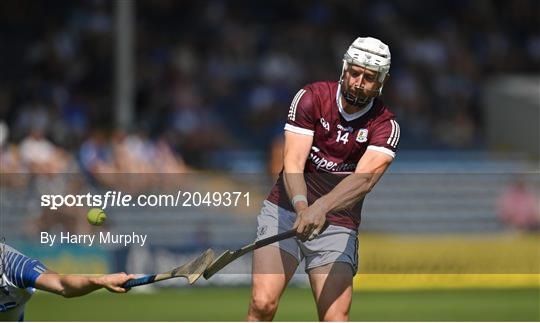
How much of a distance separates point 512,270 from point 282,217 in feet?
31.3

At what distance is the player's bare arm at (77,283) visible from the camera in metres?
5.76

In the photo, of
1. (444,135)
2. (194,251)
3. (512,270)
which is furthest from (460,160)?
(194,251)

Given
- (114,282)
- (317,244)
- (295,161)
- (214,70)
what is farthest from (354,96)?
(214,70)

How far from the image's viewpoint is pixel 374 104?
23.8ft

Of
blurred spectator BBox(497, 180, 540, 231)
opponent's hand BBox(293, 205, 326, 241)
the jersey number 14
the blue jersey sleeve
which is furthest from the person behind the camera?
blurred spectator BBox(497, 180, 540, 231)

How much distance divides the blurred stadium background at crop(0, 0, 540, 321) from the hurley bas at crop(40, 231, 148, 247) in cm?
193

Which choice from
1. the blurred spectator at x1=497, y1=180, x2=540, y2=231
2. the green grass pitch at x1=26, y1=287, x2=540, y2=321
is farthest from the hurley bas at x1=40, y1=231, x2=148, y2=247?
the blurred spectator at x1=497, y1=180, x2=540, y2=231

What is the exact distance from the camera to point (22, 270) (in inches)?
236

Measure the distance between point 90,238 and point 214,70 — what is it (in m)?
12.5

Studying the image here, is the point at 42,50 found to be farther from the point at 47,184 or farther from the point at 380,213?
the point at 47,184

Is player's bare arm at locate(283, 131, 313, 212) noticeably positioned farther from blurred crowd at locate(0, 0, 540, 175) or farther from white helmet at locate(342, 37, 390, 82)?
blurred crowd at locate(0, 0, 540, 175)

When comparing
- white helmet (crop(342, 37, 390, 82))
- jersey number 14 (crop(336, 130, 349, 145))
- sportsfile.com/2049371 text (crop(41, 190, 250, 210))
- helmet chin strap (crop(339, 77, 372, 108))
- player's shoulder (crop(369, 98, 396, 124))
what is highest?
white helmet (crop(342, 37, 390, 82))

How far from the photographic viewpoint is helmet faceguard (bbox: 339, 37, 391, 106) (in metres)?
6.89

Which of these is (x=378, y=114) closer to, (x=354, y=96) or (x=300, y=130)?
(x=354, y=96)
